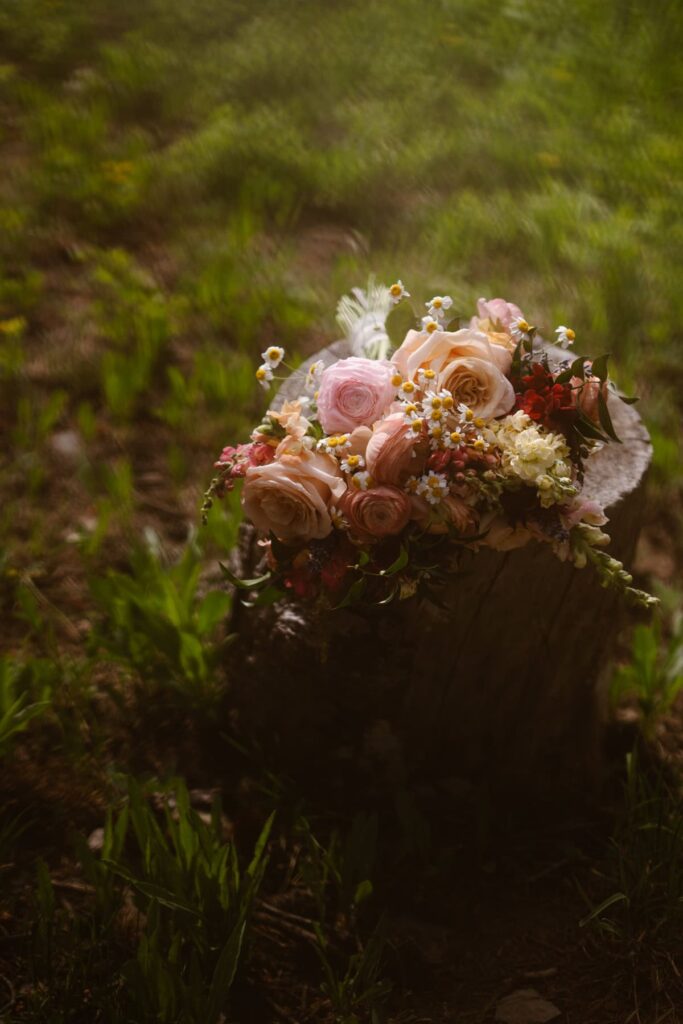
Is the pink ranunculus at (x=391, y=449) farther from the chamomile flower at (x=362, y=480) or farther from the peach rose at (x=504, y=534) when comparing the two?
the peach rose at (x=504, y=534)

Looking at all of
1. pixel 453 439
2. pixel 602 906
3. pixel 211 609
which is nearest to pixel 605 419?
pixel 453 439

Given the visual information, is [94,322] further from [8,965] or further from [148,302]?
[8,965]

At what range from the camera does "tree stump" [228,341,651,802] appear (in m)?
1.80

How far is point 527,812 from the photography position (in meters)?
2.15

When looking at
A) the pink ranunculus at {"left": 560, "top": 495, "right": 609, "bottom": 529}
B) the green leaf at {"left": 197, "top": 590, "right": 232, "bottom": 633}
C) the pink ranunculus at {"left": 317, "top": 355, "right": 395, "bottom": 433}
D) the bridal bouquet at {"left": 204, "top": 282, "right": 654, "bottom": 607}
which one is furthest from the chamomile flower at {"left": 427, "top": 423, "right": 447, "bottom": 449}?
the green leaf at {"left": 197, "top": 590, "right": 232, "bottom": 633}

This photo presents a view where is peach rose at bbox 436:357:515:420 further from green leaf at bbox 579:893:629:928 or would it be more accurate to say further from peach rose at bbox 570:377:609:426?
green leaf at bbox 579:893:629:928

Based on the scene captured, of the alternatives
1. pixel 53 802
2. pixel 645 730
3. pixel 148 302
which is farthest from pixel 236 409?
pixel 645 730

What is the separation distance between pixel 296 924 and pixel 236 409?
1.67m

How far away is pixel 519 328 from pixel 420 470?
36 cm

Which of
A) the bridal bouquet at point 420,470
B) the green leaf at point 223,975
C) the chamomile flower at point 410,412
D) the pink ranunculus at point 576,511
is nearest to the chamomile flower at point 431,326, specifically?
the bridal bouquet at point 420,470

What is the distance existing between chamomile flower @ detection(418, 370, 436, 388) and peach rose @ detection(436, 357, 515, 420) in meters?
0.02

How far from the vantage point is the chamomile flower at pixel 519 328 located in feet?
5.48

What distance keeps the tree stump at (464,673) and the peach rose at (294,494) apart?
27cm

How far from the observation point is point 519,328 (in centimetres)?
169
